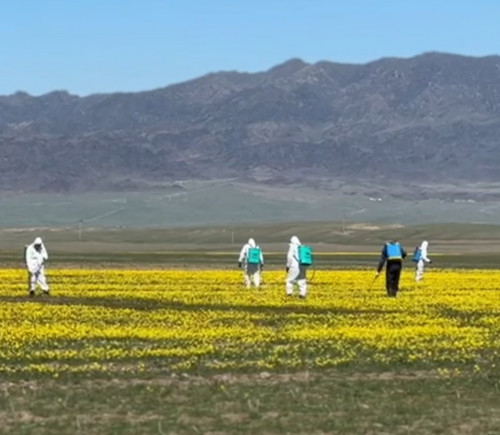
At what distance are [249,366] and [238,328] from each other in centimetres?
660

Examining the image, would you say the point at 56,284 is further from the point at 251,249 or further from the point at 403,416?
the point at 403,416

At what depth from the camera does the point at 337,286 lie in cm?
4678

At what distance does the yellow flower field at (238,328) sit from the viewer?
21.5m

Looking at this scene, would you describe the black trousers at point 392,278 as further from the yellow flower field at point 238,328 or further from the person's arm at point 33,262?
the person's arm at point 33,262

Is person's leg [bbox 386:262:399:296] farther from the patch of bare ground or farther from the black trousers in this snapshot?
the patch of bare ground

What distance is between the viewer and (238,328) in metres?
27.2

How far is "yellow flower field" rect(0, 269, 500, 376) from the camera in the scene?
845 inches

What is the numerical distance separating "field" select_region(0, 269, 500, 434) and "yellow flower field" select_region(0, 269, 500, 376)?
1.7 inches

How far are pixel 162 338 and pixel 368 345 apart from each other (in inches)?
158

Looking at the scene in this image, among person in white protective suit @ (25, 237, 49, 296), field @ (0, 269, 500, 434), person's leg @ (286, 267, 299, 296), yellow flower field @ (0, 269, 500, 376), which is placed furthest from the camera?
person's leg @ (286, 267, 299, 296)

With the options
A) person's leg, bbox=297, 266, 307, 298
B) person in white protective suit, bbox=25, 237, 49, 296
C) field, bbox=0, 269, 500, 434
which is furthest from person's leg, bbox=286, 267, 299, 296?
person in white protective suit, bbox=25, 237, 49, 296

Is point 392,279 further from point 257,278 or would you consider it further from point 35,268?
point 35,268

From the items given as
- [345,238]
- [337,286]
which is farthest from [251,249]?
[345,238]

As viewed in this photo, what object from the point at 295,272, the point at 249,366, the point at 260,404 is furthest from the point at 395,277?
the point at 260,404
